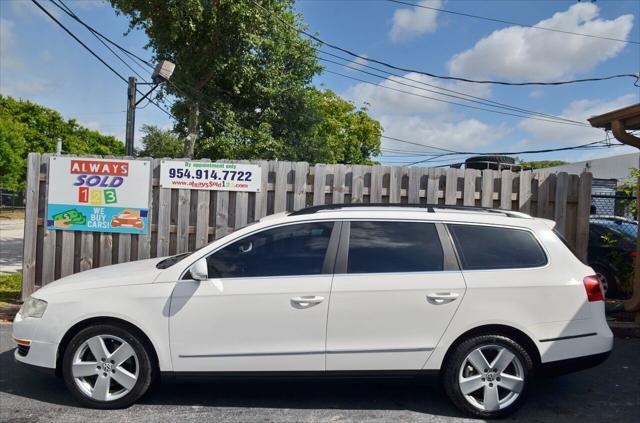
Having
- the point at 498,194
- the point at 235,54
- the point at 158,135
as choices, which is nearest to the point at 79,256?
the point at 498,194

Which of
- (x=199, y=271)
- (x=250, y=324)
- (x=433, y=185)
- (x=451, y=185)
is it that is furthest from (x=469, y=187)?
(x=199, y=271)

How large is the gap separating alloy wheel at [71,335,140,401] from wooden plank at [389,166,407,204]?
4.08 metres

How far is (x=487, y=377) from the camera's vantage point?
3664 millimetres

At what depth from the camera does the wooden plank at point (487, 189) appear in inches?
263

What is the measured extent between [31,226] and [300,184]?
3687 millimetres

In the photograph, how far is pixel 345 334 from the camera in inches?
143

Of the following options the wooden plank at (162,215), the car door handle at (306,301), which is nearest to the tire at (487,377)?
the car door handle at (306,301)

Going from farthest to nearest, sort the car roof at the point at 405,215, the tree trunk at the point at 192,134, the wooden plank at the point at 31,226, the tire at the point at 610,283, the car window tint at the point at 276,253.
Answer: the tree trunk at the point at 192,134 → the tire at the point at 610,283 → the wooden plank at the point at 31,226 → the car roof at the point at 405,215 → the car window tint at the point at 276,253

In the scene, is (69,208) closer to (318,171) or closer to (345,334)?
(318,171)

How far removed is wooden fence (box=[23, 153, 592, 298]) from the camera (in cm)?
654

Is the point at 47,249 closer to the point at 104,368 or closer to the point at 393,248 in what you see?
the point at 104,368

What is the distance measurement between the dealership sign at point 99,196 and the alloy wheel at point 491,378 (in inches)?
183

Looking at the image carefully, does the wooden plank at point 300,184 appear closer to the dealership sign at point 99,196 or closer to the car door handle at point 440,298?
the dealership sign at point 99,196

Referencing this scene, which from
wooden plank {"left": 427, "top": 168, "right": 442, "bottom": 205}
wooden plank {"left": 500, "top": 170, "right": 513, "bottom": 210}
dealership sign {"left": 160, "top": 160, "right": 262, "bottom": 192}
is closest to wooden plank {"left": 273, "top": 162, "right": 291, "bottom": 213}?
dealership sign {"left": 160, "top": 160, "right": 262, "bottom": 192}
